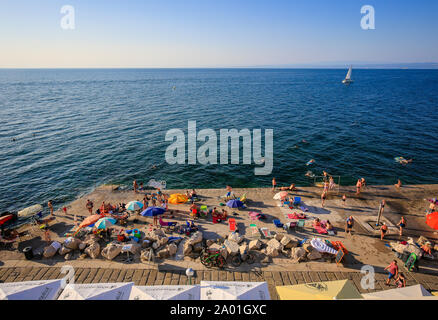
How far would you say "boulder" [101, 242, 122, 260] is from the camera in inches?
657

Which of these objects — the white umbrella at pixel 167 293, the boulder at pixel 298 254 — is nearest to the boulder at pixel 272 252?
the boulder at pixel 298 254

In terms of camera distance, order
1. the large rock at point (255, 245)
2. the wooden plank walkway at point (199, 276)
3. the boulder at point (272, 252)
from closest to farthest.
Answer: the wooden plank walkway at point (199, 276), the boulder at point (272, 252), the large rock at point (255, 245)

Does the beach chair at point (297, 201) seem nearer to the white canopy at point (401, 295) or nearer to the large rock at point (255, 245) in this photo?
the large rock at point (255, 245)

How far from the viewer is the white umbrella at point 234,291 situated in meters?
10.9

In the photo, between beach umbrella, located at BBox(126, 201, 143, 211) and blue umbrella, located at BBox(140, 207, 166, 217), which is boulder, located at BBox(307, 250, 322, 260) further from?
beach umbrella, located at BBox(126, 201, 143, 211)

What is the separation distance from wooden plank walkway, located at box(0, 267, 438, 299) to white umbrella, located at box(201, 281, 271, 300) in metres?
3.64

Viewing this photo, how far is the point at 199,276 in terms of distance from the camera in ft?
49.9

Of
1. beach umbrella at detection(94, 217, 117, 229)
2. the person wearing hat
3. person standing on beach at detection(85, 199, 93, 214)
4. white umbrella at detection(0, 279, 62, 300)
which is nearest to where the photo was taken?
white umbrella at detection(0, 279, 62, 300)

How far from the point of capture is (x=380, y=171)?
35.0m

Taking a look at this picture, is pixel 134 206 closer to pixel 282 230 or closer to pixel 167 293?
pixel 167 293

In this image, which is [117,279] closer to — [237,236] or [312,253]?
[237,236]

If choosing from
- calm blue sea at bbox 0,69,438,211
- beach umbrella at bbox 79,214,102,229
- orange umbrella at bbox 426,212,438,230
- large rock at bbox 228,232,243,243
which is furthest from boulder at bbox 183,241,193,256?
orange umbrella at bbox 426,212,438,230

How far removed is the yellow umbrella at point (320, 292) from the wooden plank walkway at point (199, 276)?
355cm

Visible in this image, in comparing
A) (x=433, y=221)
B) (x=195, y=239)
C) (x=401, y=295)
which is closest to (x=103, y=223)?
(x=195, y=239)
